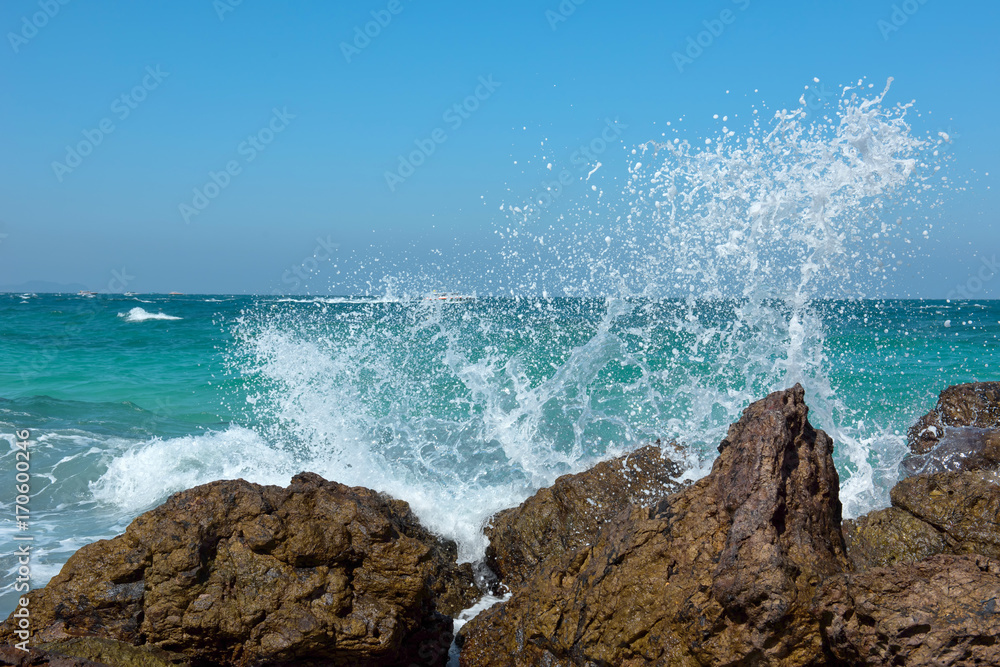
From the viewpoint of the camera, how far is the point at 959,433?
201 inches

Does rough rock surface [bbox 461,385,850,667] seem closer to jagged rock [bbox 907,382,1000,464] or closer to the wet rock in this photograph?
the wet rock

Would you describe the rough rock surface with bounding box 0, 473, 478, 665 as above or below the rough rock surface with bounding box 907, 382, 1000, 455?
below

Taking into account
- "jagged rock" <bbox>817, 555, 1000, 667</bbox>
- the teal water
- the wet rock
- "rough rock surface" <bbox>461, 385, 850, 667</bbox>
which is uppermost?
the teal water

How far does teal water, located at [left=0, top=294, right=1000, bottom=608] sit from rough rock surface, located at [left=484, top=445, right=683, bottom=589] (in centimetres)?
41

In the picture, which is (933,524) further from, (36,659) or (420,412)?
(420,412)

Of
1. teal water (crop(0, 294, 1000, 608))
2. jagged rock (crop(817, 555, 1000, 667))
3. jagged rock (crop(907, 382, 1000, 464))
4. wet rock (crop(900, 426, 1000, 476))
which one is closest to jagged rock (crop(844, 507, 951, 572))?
jagged rock (crop(817, 555, 1000, 667))

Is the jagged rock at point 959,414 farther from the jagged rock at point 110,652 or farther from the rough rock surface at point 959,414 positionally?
the jagged rock at point 110,652

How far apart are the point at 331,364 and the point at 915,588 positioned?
8.05 metres

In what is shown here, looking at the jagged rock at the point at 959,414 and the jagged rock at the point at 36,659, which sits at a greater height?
the jagged rock at the point at 959,414

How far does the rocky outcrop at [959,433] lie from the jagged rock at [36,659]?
5.53 metres

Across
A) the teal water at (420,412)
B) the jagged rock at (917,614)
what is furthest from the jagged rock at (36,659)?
the jagged rock at (917,614)

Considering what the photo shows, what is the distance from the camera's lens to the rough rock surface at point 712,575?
276cm

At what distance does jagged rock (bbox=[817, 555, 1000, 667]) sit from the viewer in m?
2.47

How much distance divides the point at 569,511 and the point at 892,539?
79.9 inches
